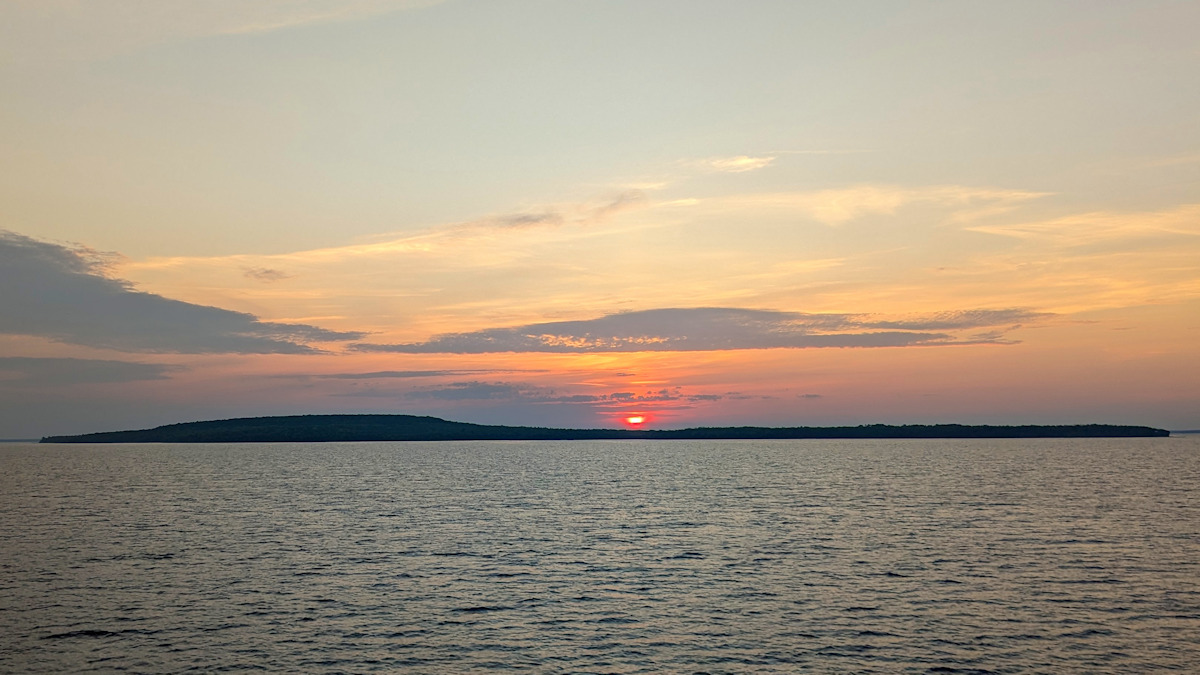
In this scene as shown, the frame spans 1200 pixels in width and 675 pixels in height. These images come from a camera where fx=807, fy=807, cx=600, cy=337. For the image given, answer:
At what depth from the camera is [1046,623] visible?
124 feet

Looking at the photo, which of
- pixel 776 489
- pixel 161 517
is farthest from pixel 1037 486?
pixel 161 517

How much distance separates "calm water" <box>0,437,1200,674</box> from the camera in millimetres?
33500

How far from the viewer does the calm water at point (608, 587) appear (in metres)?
33.5

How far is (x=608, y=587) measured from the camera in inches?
1847

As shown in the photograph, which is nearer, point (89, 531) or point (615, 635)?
point (615, 635)

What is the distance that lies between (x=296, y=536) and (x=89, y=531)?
62.9ft

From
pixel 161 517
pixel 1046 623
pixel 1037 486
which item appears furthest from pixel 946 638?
pixel 1037 486

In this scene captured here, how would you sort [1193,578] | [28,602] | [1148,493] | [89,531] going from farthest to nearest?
[1148,493] < [89,531] < [1193,578] < [28,602]

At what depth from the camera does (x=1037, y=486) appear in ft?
385

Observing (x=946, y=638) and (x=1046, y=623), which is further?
(x=1046, y=623)

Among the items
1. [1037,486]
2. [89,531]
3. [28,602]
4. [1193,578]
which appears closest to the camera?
[28,602]

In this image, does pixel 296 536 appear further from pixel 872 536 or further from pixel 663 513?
pixel 872 536

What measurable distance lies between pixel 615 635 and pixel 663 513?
163 ft

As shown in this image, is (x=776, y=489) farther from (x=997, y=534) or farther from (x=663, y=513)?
(x=997, y=534)
